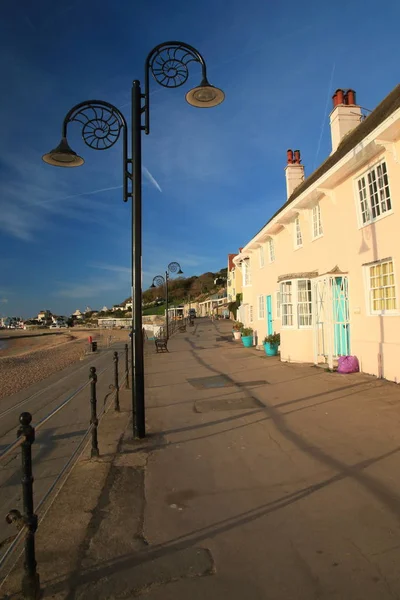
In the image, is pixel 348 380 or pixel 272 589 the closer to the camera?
pixel 272 589

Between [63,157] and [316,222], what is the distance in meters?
8.97

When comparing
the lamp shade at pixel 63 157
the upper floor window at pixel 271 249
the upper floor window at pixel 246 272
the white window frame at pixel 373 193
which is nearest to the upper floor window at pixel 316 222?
the white window frame at pixel 373 193

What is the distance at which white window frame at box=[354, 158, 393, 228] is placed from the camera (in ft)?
29.9

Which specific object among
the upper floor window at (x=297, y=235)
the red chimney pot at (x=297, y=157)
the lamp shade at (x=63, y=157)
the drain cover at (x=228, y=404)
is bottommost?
the drain cover at (x=228, y=404)

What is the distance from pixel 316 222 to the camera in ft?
→ 43.4

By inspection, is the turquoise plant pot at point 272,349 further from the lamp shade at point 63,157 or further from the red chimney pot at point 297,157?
the lamp shade at point 63,157

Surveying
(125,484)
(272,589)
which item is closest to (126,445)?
(125,484)

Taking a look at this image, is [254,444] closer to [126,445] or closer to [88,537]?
[126,445]

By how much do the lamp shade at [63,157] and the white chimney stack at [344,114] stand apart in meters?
10.5

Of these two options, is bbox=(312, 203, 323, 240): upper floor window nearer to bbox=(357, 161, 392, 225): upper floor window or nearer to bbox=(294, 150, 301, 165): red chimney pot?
bbox=(357, 161, 392, 225): upper floor window

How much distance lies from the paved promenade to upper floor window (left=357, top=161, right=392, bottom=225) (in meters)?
4.60

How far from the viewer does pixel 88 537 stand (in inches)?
127

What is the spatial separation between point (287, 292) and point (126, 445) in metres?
9.09

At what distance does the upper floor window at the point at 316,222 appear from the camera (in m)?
12.9
